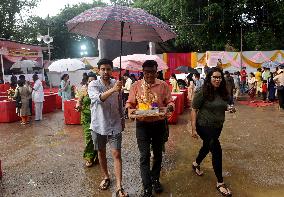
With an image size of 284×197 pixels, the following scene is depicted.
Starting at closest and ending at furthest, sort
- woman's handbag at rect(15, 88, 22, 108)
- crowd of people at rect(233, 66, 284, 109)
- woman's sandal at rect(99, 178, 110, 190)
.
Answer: woman's sandal at rect(99, 178, 110, 190) → woman's handbag at rect(15, 88, 22, 108) → crowd of people at rect(233, 66, 284, 109)

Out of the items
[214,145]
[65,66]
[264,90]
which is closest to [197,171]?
[214,145]

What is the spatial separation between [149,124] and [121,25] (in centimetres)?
145

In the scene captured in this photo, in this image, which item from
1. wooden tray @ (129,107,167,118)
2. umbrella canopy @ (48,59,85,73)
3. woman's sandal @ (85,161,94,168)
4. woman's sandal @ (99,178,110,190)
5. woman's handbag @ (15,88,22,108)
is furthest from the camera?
umbrella canopy @ (48,59,85,73)

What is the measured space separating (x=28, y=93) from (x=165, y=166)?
21.7 ft

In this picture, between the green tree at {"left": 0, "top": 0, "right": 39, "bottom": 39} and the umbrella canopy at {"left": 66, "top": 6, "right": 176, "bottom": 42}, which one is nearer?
the umbrella canopy at {"left": 66, "top": 6, "right": 176, "bottom": 42}

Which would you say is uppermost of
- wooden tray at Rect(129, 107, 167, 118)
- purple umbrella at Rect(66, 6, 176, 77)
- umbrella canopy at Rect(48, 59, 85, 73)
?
purple umbrella at Rect(66, 6, 176, 77)

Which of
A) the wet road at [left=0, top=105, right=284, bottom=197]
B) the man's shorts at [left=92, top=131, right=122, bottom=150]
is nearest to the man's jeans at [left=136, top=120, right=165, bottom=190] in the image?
the man's shorts at [left=92, top=131, right=122, bottom=150]

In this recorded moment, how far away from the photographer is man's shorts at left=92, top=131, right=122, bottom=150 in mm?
4492

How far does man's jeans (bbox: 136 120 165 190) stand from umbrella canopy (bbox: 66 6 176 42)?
1336 mm

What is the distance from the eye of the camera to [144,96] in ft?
14.5

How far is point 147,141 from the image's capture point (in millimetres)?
4391

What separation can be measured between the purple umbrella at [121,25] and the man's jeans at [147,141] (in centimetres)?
133

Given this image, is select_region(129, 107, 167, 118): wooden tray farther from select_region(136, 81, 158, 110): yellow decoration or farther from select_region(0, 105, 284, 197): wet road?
select_region(0, 105, 284, 197): wet road

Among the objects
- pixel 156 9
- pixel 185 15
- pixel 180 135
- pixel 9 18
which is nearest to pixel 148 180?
pixel 180 135
